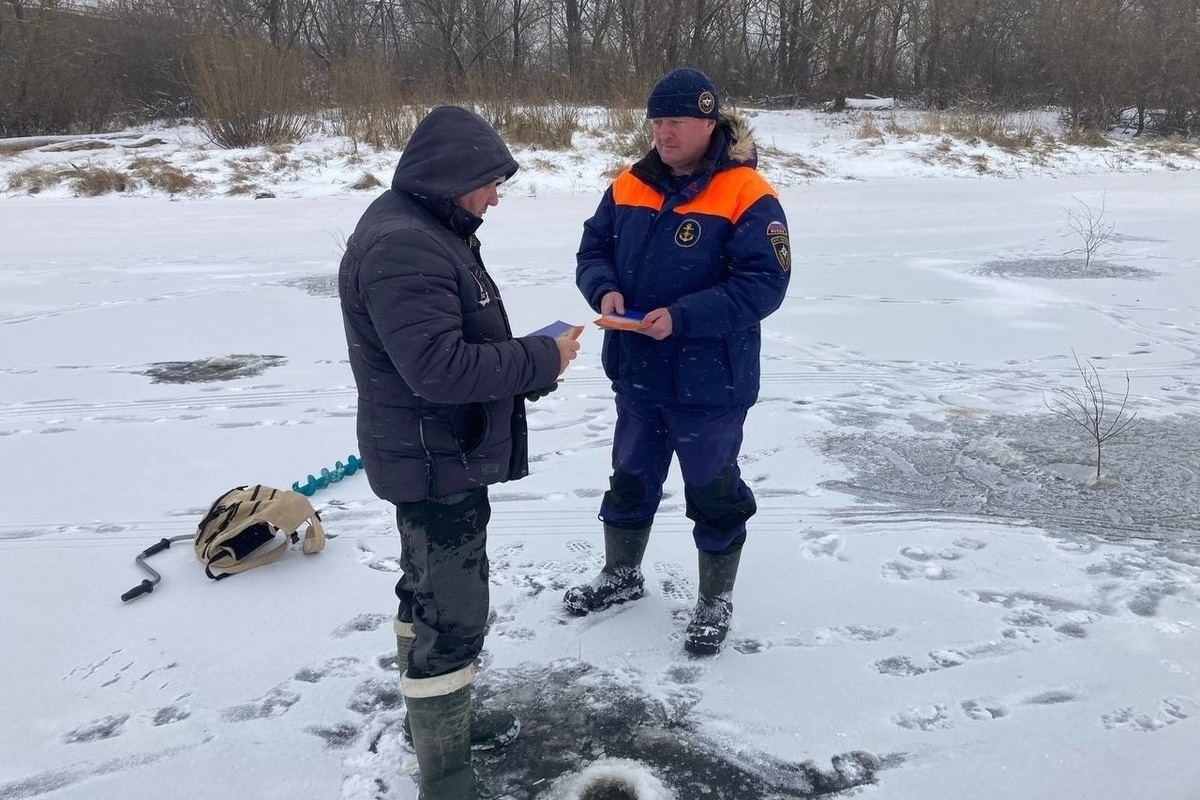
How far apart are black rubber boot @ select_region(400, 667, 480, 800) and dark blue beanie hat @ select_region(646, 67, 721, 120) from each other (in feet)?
5.31

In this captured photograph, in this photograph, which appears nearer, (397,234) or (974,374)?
(397,234)

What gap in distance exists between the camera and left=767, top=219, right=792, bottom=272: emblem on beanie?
2416 mm

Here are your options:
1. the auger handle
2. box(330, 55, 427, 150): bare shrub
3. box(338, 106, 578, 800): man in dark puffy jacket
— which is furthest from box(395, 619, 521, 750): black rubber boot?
box(330, 55, 427, 150): bare shrub

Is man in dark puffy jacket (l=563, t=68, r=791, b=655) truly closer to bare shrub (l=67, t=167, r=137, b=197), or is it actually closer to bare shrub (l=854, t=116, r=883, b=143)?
bare shrub (l=67, t=167, r=137, b=197)

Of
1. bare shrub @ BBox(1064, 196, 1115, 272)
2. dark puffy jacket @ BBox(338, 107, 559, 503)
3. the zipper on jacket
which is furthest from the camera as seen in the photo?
bare shrub @ BBox(1064, 196, 1115, 272)

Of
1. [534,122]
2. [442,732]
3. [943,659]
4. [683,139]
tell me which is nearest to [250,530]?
[442,732]

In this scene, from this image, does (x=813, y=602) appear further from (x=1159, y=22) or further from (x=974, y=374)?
(x=1159, y=22)

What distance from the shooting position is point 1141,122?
68.4ft

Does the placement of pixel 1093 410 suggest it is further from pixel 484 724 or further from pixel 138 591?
pixel 138 591

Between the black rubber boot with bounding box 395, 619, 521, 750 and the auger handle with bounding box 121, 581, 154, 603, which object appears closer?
the black rubber boot with bounding box 395, 619, 521, 750

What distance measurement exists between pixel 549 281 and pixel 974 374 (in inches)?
148

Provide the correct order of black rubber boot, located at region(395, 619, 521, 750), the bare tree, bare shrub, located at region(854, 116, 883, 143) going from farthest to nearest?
1. bare shrub, located at region(854, 116, 883, 143)
2. the bare tree
3. black rubber boot, located at region(395, 619, 521, 750)

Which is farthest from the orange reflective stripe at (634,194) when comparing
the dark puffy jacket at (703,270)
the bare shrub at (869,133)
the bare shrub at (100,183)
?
the bare shrub at (869,133)

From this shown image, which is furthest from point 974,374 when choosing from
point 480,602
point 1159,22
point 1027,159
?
point 1159,22
